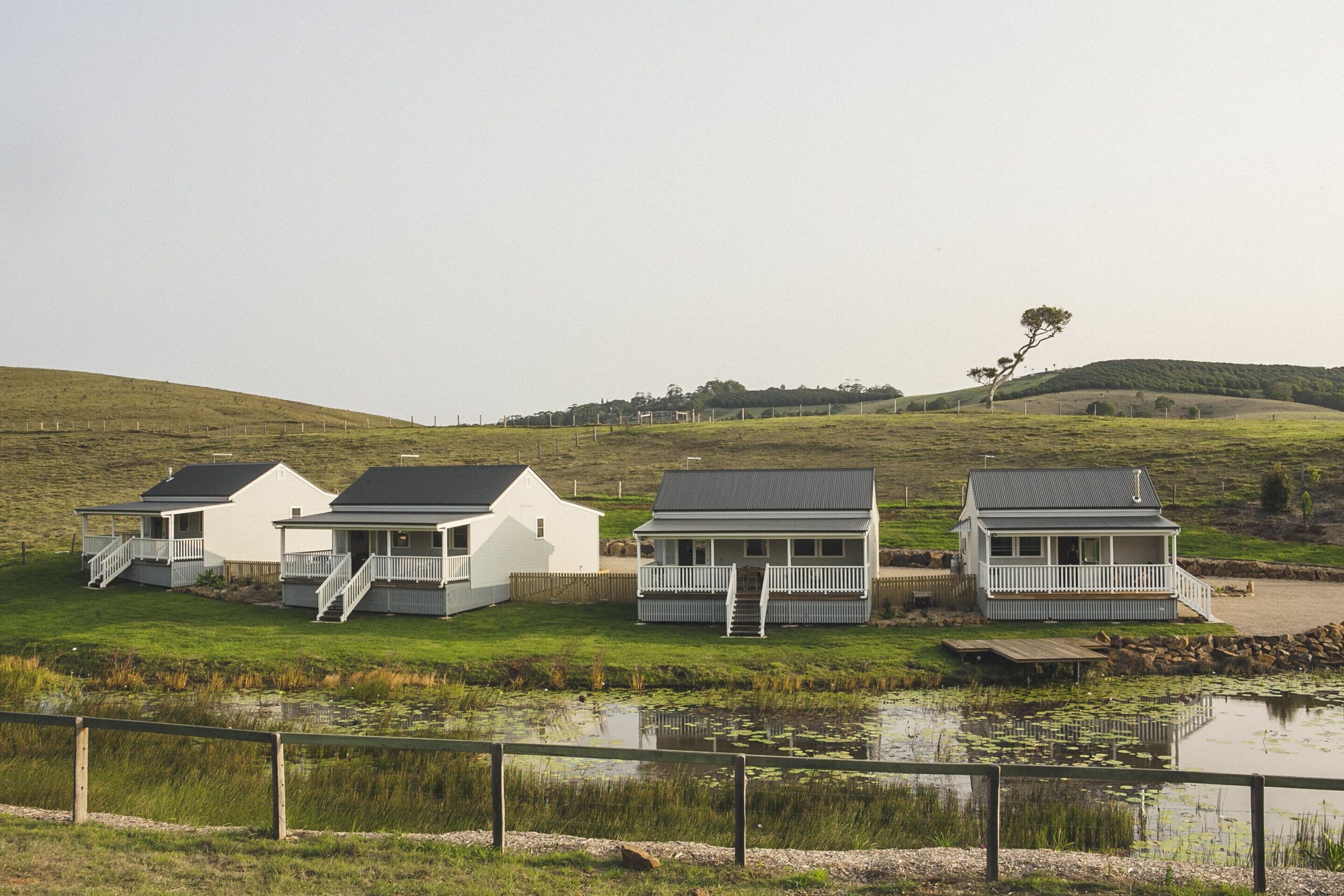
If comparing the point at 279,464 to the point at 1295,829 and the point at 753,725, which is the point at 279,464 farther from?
the point at 1295,829

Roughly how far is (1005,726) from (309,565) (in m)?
23.8

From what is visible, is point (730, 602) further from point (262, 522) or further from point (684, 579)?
point (262, 522)

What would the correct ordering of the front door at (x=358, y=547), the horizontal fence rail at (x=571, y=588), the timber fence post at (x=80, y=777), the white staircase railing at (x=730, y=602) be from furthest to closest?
the front door at (x=358, y=547) < the horizontal fence rail at (x=571, y=588) < the white staircase railing at (x=730, y=602) < the timber fence post at (x=80, y=777)

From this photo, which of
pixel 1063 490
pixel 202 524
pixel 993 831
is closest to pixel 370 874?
pixel 993 831

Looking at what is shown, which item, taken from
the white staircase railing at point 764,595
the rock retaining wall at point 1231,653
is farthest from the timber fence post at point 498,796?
the white staircase railing at point 764,595

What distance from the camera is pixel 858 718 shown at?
64.8ft

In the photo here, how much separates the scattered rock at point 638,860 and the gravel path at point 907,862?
0.83 ft

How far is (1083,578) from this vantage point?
2936 centimetres

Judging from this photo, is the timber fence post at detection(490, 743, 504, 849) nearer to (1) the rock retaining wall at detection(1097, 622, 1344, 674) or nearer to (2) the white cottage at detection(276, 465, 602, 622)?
(1) the rock retaining wall at detection(1097, 622, 1344, 674)

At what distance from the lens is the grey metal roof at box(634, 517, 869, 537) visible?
31.1 m

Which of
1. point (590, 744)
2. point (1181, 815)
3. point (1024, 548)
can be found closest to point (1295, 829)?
point (1181, 815)

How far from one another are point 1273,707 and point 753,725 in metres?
10.1

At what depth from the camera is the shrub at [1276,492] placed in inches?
1923

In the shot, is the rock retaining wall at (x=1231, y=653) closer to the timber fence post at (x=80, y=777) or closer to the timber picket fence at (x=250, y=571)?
the timber fence post at (x=80, y=777)
